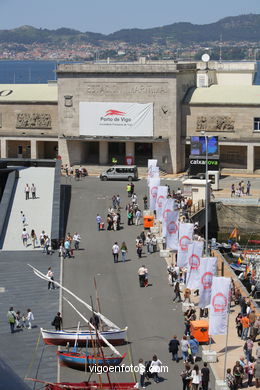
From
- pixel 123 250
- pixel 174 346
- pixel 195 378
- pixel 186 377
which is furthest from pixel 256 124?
pixel 195 378

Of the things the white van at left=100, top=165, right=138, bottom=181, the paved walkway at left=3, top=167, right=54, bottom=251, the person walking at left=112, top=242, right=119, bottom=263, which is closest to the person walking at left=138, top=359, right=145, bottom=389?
the person walking at left=112, top=242, right=119, bottom=263

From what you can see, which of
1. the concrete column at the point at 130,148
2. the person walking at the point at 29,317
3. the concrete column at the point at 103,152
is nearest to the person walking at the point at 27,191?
the concrete column at the point at 130,148

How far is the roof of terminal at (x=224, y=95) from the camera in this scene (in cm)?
7169

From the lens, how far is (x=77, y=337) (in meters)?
28.6

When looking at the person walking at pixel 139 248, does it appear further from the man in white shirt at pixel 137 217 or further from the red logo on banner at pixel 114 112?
the red logo on banner at pixel 114 112

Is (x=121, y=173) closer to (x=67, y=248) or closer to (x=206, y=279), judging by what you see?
(x=67, y=248)

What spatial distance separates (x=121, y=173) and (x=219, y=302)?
39.9 meters

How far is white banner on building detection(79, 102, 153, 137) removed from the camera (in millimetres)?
71188

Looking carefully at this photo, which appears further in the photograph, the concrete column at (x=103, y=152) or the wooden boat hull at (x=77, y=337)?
the concrete column at (x=103, y=152)

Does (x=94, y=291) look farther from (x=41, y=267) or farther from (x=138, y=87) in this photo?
(x=138, y=87)

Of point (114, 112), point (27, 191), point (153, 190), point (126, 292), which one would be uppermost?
point (114, 112)

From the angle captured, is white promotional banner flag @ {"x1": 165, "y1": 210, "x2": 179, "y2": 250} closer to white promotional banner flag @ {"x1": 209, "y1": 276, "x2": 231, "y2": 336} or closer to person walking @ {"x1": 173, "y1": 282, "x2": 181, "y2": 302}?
person walking @ {"x1": 173, "y1": 282, "x2": 181, "y2": 302}

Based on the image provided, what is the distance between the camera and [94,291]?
3831cm

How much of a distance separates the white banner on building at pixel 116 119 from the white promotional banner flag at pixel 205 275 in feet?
130
